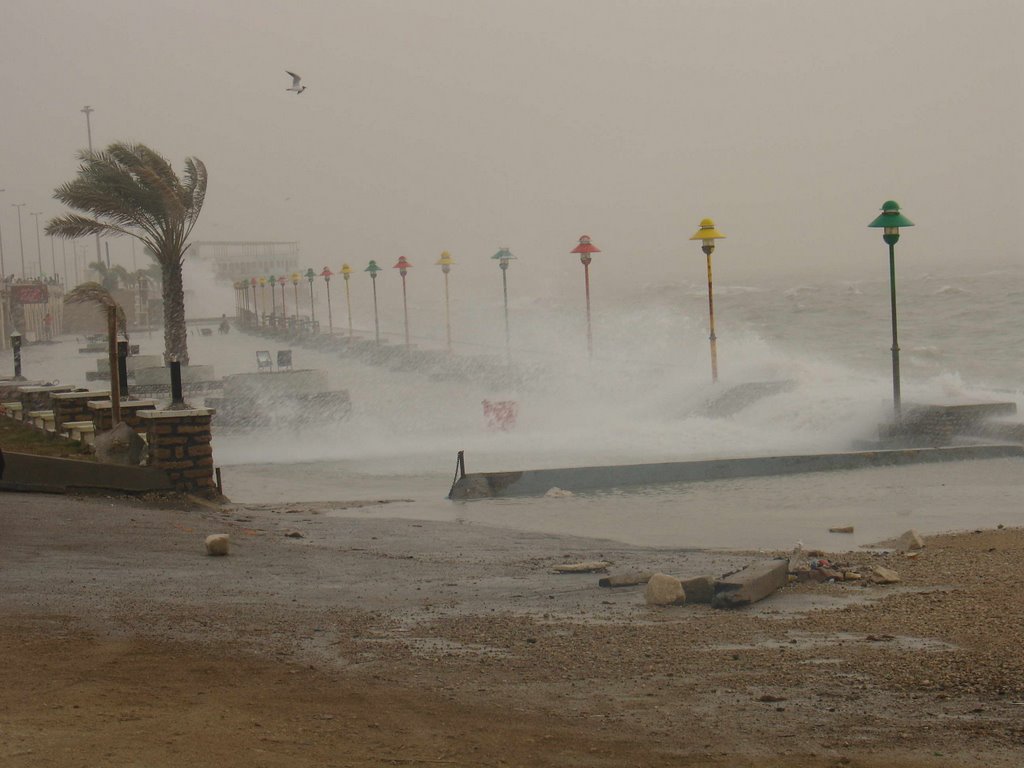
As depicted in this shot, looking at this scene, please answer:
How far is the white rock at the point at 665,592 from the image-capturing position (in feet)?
22.2

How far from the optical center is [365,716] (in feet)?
14.4

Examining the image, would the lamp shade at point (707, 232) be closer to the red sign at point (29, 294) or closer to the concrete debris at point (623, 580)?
the concrete debris at point (623, 580)

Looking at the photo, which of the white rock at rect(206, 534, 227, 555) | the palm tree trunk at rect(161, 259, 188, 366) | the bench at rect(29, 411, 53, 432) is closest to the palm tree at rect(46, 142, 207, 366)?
the palm tree trunk at rect(161, 259, 188, 366)

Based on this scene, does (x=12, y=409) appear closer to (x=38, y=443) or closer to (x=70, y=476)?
(x=38, y=443)

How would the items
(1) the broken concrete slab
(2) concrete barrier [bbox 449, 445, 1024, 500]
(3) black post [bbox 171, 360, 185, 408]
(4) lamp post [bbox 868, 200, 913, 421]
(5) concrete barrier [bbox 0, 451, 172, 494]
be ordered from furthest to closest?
(4) lamp post [bbox 868, 200, 913, 421] < (3) black post [bbox 171, 360, 185, 408] < (2) concrete barrier [bbox 449, 445, 1024, 500] < (5) concrete barrier [bbox 0, 451, 172, 494] < (1) the broken concrete slab

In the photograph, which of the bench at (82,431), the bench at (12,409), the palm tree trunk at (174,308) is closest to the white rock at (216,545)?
the bench at (82,431)

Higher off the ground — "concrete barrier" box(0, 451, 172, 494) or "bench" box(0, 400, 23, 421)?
"bench" box(0, 400, 23, 421)

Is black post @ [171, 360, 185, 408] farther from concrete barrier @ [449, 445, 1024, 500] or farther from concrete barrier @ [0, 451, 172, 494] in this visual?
concrete barrier @ [449, 445, 1024, 500]

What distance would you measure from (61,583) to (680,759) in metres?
4.26

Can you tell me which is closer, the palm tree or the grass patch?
the grass patch

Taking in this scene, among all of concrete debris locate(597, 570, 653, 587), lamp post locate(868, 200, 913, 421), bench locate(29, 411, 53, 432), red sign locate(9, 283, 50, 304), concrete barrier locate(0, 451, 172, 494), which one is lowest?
concrete debris locate(597, 570, 653, 587)

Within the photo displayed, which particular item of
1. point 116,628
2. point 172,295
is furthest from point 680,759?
point 172,295

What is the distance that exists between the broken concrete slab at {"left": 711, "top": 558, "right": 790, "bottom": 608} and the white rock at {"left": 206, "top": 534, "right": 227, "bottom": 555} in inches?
139

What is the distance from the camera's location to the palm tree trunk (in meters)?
27.8
